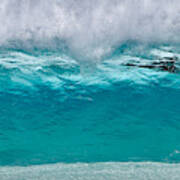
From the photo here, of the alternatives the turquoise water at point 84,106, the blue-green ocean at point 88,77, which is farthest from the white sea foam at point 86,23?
the turquoise water at point 84,106

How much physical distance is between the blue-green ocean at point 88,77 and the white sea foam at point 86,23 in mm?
37

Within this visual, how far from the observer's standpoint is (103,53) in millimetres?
10398

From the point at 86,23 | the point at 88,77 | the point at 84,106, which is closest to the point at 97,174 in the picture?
the point at 84,106

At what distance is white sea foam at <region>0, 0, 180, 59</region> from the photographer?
27.3 feet

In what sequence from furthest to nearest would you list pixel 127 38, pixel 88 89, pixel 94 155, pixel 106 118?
pixel 94 155, pixel 106 118, pixel 88 89, pixel 127 38

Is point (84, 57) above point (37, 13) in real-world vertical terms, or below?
below

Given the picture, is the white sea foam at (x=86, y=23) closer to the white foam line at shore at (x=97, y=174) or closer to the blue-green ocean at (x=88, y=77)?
the blue-green ocean at (x=88, y=77)

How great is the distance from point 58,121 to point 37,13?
11318 millimetres

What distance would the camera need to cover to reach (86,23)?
8961 millimetres

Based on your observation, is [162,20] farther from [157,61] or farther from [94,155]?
[94,155]

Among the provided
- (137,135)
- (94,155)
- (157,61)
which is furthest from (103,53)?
(94,155)

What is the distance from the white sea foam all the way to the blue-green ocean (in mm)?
37

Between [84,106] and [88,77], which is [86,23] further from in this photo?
[84,106]

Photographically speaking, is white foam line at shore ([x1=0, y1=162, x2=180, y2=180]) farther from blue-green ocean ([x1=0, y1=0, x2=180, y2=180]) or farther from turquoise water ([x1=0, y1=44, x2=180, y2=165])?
turquoise water ([x1=0, y1=44, x2=180, y2=165])
